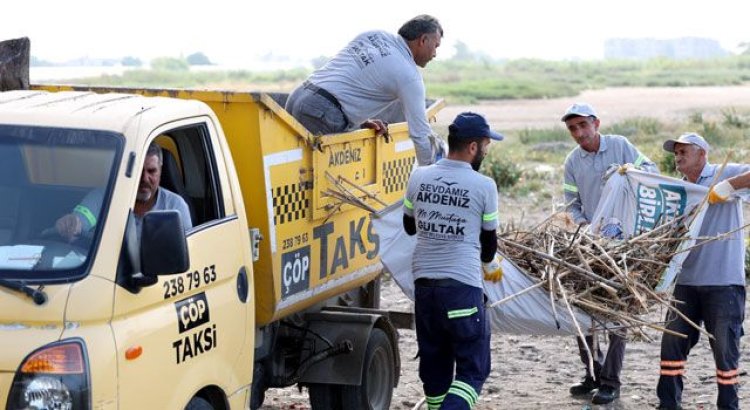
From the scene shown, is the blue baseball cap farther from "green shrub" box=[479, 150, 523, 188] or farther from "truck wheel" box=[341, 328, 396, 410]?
"green shrub" box=[479, 150, 523, 188]

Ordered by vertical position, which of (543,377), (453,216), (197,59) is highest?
(453,216)

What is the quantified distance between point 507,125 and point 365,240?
32.5 meters

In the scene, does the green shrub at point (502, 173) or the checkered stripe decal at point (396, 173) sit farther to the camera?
the green shrub at point (502, 173)

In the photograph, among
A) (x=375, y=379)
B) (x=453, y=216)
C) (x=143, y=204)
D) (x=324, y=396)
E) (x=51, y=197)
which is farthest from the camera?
(x=375, y=379)

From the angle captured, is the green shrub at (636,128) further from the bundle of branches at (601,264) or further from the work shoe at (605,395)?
the bundle of branches at (601,264)

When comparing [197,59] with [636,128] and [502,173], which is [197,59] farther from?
[502,173]

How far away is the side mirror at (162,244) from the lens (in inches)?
196

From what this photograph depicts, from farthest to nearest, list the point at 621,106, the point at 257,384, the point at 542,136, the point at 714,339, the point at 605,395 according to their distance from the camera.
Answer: the point at 621,106 < the point at 542,136 < the point at 605,395 < the point at 714,339 < the point at 257,384

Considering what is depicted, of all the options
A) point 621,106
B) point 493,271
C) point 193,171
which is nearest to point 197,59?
point 621,106

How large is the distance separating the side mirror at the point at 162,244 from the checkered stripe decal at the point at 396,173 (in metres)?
3.32

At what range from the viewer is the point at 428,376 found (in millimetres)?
7238

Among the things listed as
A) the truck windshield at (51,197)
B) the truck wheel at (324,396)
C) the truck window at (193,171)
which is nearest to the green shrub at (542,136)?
the truck wheel at (324,396)

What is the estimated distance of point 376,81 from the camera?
8.30 metres

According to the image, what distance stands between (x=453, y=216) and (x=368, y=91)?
1.71 meters
